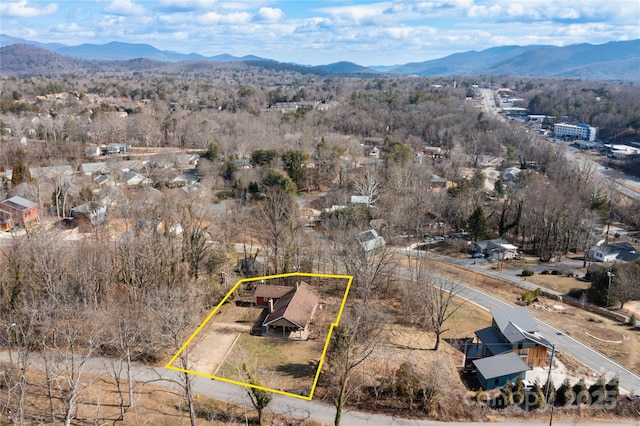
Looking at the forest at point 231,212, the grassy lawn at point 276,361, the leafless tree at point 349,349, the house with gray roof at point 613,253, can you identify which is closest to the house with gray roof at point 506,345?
the forest at point 231,212

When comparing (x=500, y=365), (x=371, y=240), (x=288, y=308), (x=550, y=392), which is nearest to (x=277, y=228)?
(x=371, y=240)

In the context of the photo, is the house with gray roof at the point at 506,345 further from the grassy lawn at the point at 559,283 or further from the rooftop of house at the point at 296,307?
the grassy lawn at the point at 559,283

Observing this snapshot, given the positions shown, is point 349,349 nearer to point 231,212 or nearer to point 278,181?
point 231,212

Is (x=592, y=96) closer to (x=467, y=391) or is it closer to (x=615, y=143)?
(x=615, y=143)

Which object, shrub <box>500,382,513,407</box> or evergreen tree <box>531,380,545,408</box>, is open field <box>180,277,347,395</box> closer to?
shrub <box>500,382,513,407</box>

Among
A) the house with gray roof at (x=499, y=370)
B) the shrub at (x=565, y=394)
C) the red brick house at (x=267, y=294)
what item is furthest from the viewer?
the red brick house at (x=267, y=294)

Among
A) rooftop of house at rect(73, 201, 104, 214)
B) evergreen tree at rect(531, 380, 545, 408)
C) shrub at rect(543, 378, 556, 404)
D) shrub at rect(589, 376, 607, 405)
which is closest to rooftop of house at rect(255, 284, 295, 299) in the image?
evergreen tree at rect(531, 380, 545, 408)
